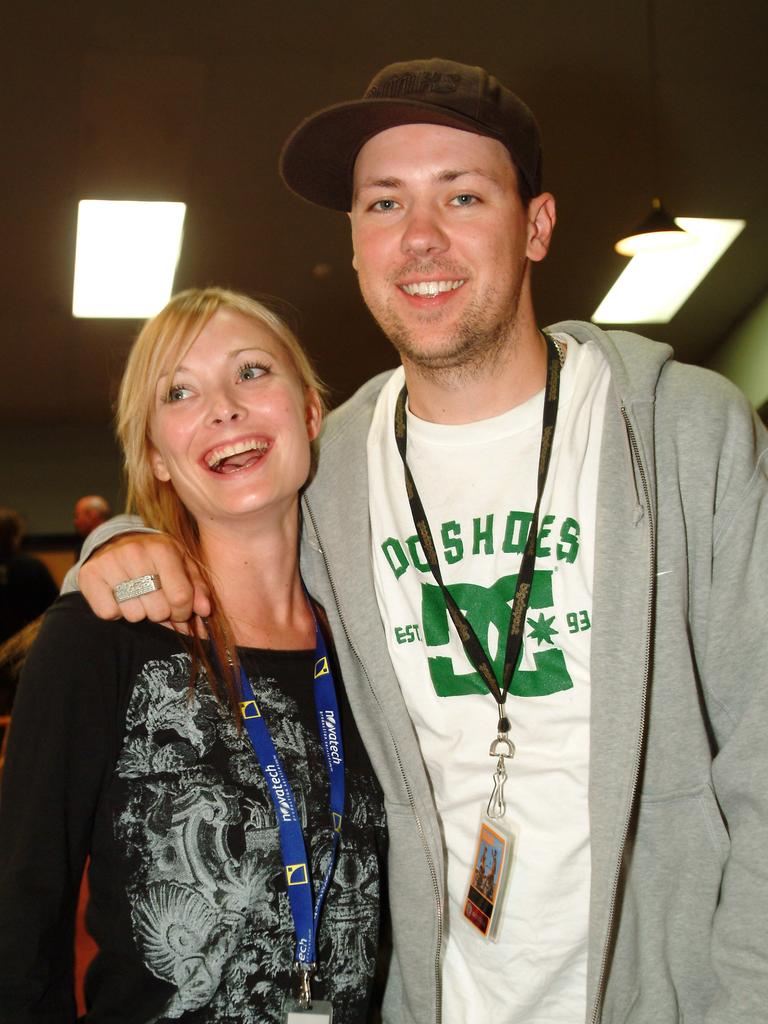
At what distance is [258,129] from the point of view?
5.29 metres

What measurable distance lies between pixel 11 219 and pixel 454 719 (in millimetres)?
5157

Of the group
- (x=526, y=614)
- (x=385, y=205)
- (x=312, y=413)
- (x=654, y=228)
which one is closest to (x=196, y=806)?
(x=526, y=614)

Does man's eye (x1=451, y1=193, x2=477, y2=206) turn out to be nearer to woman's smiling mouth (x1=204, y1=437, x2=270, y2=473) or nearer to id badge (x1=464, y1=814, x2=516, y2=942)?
woman's smiling mouth (x1=204, y1=437, x2=270, y2=473)

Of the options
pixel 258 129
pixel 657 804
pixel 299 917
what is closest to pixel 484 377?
pixel 657 804

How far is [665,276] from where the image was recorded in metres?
7.43

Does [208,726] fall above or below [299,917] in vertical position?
above

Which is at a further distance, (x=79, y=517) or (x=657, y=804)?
(x=79, y=517)

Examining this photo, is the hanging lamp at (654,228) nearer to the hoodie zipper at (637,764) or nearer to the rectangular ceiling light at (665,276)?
the rectangular ceiling light at (665,276)

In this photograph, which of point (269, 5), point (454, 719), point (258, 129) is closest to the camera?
point (454, 719)

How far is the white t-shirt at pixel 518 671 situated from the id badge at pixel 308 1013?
0.95 ft

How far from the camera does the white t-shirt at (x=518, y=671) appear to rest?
69.6 inches

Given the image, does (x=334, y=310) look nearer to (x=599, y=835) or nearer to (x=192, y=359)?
(x=192, y=359)

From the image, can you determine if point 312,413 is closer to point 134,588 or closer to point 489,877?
point 134,588

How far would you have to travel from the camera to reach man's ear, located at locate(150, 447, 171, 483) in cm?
213
